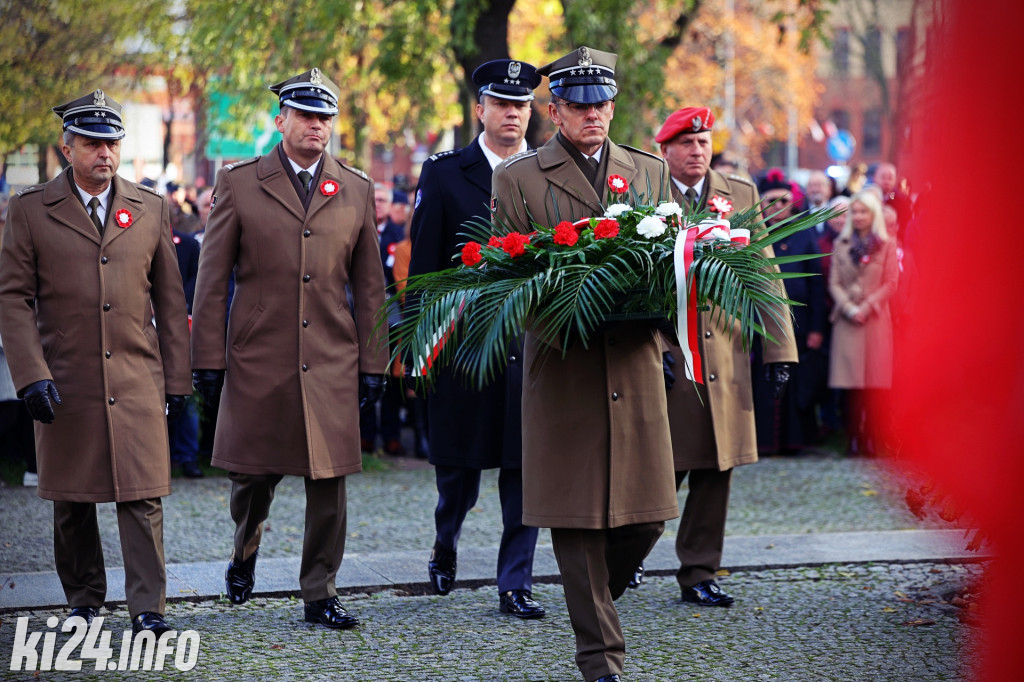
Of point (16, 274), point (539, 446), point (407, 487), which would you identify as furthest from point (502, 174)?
point (407, 487)

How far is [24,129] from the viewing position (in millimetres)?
12891

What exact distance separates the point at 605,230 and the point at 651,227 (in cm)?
15

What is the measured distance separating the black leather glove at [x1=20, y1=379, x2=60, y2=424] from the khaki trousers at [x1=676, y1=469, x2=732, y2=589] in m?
2.79

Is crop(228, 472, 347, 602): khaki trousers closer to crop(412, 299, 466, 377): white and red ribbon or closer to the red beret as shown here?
crop(412, 299, 466, 377): white and red ribbon

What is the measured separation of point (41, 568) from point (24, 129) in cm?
708

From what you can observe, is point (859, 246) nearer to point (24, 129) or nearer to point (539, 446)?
point (539, 446)

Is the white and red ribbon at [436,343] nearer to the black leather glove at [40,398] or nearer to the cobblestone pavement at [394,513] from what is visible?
the black leather glove at [40,398]

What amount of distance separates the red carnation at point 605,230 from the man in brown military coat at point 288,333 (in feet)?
5.51

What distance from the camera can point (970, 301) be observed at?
6.59 ft

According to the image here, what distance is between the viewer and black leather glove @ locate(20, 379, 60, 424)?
17.5 feet

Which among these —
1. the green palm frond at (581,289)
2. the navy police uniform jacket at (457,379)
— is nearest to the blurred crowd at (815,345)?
the navy police uniform jacket at (457,379)

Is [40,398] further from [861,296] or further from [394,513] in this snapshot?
[861,296]

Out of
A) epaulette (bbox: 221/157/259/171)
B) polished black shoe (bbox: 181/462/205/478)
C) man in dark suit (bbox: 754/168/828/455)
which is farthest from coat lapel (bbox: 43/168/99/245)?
man in dark suit (bbox: 754/168/828/455)

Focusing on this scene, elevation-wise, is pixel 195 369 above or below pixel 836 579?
above
